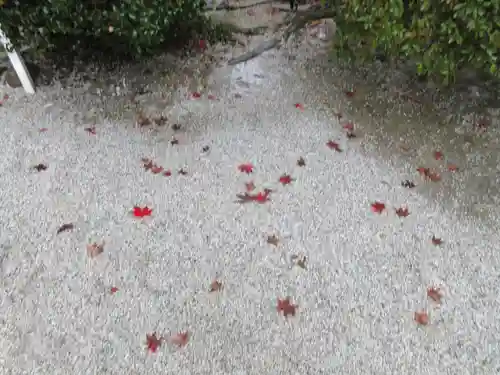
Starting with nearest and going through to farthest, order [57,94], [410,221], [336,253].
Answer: [336,253] < [410,221] < [57,94]

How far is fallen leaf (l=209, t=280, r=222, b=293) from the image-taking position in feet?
7.95

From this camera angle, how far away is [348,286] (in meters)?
2.44

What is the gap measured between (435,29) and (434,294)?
1.66 metres

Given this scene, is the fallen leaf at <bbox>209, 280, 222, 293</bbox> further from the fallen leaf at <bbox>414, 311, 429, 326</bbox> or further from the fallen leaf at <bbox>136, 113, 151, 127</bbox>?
the fallen leaf at <bbox>136, 113, 151, 127</bbox>

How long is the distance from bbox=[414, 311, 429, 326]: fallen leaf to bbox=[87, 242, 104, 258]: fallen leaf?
64.8 inches

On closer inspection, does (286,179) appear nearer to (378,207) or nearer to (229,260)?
(378,207)

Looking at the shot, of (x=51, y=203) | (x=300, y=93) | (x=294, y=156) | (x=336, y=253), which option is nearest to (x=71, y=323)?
(x=51, y=203)

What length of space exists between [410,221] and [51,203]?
6.96 feet

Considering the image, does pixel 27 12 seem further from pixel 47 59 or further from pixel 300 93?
pixel 300 93

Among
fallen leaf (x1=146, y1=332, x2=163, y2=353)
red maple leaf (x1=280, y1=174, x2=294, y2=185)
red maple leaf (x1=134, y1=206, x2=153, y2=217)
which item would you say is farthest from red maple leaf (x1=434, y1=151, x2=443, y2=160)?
fallen leaf (x1=146, y1=332, x2=163, y2=353)

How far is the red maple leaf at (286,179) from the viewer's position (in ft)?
10.0

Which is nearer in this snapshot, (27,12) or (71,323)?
(71,323)

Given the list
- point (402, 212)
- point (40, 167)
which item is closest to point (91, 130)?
point (40, 167)

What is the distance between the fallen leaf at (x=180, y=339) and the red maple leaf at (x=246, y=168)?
4.07 feet
